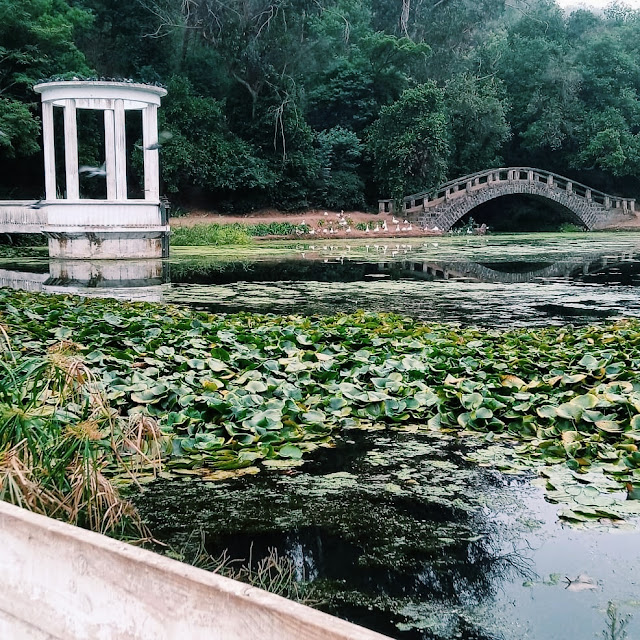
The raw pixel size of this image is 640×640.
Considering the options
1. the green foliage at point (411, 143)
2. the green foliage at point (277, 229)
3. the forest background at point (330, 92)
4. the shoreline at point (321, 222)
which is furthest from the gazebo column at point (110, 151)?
the green foliage at point (411, 143)

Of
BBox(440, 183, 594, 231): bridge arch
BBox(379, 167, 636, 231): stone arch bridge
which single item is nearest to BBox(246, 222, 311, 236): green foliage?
BBox(379, 167, 636, 231): stone arch bridge

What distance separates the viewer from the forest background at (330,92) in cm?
2467

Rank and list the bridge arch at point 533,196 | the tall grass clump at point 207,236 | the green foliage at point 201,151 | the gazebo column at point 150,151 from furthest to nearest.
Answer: the bridge arch at point 533,196, the green foliage at point 201,151, the tall grass clump at point 207,236, the gazebo column at point 150,151

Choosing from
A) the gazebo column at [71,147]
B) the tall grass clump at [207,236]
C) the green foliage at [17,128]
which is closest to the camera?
the gazebo column at [71,147]

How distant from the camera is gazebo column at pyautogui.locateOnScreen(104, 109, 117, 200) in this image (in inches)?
619

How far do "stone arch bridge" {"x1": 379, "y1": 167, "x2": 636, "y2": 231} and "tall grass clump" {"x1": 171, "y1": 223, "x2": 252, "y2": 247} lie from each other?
7993 mm

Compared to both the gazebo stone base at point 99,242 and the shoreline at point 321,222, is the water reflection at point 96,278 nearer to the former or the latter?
the gazebo stone base at point 99,242

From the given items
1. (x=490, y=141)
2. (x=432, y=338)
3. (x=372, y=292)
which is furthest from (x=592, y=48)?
(x=432, y=338)

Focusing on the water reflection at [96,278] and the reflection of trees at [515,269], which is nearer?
the water reflection at [96,278]

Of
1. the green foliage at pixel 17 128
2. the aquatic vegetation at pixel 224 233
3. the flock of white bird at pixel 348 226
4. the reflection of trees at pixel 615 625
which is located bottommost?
the reflection of trees at pixel 615 625

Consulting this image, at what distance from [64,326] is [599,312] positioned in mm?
5710

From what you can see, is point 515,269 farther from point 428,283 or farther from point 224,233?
point 224,233

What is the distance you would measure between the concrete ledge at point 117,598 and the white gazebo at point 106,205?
1327 centimetres

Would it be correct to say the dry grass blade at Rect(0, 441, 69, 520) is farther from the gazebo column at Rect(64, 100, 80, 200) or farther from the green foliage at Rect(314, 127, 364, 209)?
the green foliage at Rect(314, 127, 364, 209)
